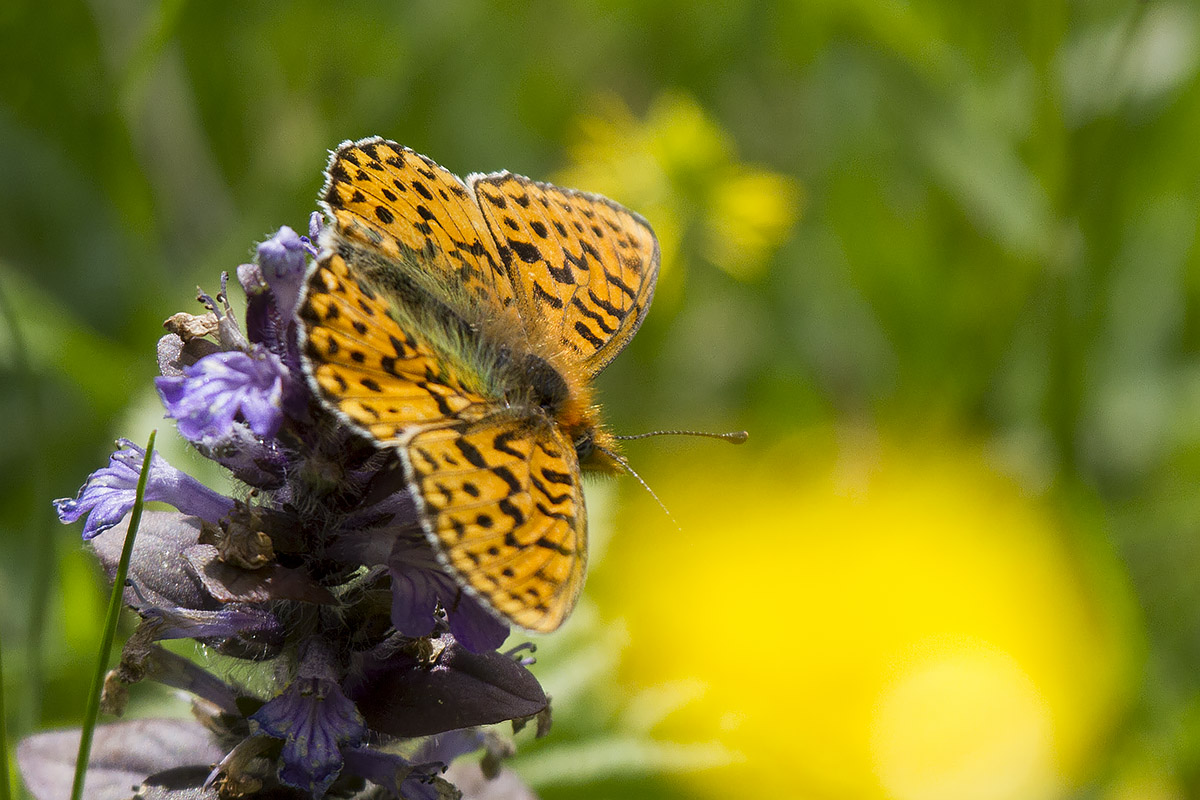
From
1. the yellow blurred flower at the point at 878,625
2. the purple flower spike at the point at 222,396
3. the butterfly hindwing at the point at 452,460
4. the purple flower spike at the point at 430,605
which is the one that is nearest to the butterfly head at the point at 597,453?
the butterfly hindwing at the point at 452,460

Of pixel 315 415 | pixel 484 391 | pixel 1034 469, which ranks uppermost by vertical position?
pixel 1034 469

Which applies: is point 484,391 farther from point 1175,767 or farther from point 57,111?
point 57,111

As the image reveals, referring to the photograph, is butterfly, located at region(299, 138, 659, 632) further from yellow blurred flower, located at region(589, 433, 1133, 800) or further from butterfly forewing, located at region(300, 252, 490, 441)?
yellow blurred flower, located at region(589, 433, 1133, 800)

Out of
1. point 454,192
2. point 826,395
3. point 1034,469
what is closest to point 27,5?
point 454,192

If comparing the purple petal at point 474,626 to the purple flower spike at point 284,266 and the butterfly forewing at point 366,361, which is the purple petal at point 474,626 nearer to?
the butterfly forewing at point 366,361

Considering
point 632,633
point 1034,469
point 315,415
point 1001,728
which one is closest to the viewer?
point 315,415

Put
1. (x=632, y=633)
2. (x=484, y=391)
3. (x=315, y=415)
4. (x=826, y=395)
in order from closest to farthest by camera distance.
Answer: (x=315, y=415), (x=484, y=391), (x=632, y=633), (x=826, y=395)

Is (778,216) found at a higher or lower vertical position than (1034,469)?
higher
